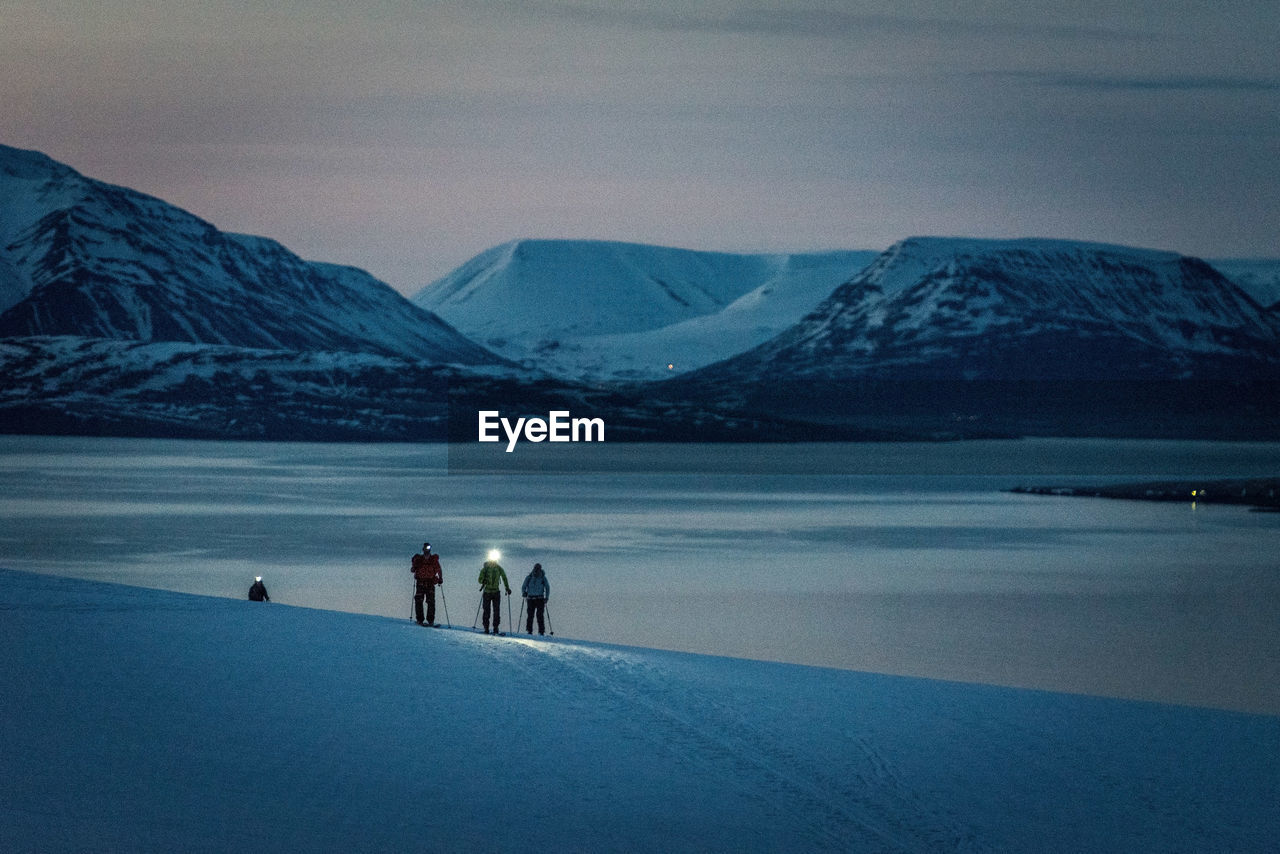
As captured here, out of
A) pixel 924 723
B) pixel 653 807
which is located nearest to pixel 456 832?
pixel 653 807

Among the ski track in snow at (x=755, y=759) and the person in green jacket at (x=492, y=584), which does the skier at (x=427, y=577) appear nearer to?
the person in green jacket at (x=492, y=584)

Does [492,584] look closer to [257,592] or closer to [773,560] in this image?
[257,592]

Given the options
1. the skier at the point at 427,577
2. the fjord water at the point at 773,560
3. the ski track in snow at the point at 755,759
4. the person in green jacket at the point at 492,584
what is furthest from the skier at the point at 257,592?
the ski track in snow at the point at 755,759

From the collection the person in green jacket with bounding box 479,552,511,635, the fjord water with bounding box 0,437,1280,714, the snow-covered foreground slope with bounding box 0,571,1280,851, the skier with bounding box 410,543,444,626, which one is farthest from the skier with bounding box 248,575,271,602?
the person in green jacket with bounding box 479,552,511,635

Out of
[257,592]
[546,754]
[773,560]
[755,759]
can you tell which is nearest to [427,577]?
[257,592]

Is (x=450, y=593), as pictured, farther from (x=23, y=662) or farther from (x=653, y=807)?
(x=653, y=807)
